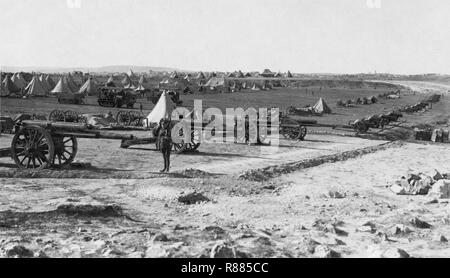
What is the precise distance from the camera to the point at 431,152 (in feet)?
70.8

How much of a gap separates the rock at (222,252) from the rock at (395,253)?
2.03m

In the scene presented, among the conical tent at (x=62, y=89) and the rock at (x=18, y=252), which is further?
the conical tent at (x=62, y=89)

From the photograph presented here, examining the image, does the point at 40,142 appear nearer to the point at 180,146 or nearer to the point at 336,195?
the point at 180,146

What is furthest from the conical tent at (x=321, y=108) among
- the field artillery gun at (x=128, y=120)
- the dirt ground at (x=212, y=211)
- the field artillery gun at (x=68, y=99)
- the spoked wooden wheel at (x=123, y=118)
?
the dirt ground at (x=212, y=211)

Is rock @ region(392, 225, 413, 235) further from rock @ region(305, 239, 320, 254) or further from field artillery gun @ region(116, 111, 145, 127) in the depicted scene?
field artillery gun @ region(116, 111, 145, 127)

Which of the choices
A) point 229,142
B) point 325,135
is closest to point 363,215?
point 229,142

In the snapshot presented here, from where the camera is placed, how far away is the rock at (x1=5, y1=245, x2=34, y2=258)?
21.7 ft

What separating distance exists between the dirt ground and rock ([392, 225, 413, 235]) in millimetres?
21

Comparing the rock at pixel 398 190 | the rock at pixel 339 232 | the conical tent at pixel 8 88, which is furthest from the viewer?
the conical tent at pixel 8 88

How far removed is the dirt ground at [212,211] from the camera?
725cm

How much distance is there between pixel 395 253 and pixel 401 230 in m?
1.51

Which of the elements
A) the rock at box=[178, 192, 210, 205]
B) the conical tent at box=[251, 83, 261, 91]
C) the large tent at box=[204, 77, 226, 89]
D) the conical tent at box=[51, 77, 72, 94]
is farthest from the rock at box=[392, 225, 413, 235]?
the conical tent at box=[251, 83, 261, 91]

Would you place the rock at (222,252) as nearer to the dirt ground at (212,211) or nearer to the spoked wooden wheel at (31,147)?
the dirt ground at (212,211)
